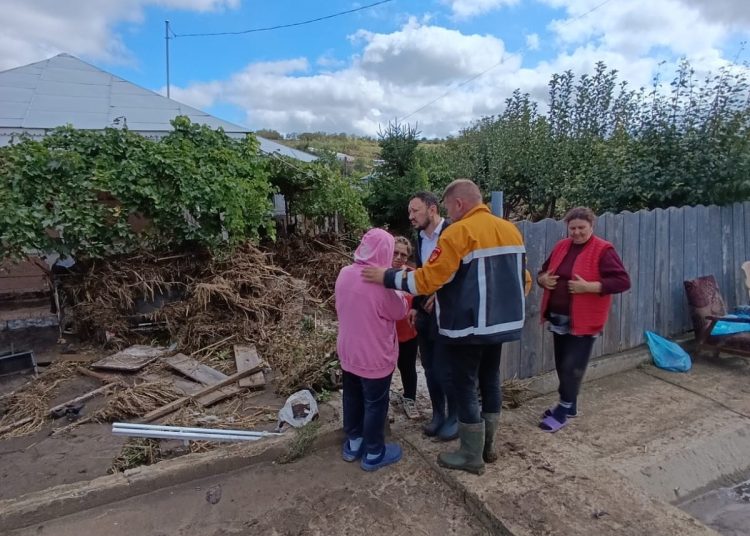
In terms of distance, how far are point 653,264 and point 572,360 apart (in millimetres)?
2340

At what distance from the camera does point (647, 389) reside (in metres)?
4.32

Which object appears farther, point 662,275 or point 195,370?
point 662,275

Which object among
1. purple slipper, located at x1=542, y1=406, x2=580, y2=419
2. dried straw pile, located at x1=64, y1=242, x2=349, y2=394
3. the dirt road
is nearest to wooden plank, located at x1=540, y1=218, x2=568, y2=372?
purple slipper, located at x1=542, y1=406, x2=580, y2=419

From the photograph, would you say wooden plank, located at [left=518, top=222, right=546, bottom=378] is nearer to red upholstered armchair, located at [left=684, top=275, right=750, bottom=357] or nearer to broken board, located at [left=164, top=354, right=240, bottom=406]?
red upholstered armchair, located at [left=684, top=275, right=750, bottom=357]

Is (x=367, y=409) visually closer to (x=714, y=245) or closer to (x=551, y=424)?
(x=551, y=424)

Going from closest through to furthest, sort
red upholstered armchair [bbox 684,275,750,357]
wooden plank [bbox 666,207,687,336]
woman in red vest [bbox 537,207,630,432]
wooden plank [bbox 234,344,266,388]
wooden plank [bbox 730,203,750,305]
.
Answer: woman in red vest [bbox 537,207,630,432] → wooden plank [bbox 234,344,266,388] → red upholstered armchair [bbox 684,275,750,357] → wooden plank [bbox 666,207,687,336] → wooden plank [bbox 730,203,750,305]

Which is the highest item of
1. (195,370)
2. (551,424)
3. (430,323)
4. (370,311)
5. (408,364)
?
(370,311)

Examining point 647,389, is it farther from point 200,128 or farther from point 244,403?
point 200,128

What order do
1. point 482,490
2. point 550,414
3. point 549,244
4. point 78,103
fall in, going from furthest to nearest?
1. point 78,103
2. point 549,244
3. point 550,414
4. point 482,490

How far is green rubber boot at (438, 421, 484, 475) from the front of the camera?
9.37ft

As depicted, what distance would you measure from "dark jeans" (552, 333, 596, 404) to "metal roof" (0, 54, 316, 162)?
6110mm

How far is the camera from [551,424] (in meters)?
3.49

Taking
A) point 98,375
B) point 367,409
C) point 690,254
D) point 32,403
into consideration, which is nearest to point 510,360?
point 367,409

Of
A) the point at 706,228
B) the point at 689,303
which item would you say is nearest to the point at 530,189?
the point at 706,228
